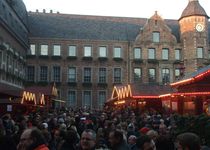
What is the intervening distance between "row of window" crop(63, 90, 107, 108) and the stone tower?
1103cm

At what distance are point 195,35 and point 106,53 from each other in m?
11.5

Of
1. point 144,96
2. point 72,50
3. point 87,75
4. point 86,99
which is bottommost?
point 144,96

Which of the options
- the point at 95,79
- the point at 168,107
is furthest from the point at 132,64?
the point at 168,107

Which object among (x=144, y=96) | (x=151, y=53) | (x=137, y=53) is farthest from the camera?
(x=151, y=53)

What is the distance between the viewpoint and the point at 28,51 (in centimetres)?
4803

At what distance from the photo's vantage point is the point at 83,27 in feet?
169

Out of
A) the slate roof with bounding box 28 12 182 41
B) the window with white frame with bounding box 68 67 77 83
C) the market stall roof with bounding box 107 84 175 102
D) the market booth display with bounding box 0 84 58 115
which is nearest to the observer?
the market booth display with bounding box 0 84 58 115

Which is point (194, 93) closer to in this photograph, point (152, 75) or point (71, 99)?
point (71, 99)

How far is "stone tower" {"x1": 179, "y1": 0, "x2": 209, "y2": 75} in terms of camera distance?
159ft

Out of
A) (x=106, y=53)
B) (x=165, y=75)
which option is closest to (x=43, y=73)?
(x=106, y=53)

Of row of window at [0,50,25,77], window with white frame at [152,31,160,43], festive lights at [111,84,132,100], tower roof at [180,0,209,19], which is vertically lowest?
festive lights at [111,84,132,100]

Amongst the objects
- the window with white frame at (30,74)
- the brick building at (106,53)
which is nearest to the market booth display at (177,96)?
the brick building at (106,53)

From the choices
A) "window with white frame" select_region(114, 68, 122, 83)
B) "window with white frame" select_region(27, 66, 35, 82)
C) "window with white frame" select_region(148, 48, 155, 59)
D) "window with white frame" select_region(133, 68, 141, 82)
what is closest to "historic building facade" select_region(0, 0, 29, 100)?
"window with white frame" select_region(27, 66, 35, 82)

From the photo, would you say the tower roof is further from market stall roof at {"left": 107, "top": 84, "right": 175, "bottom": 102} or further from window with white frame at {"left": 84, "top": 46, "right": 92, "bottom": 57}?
market stall roof at {"left": 107, "top": 84, "right": 175, "bottom": 102}
